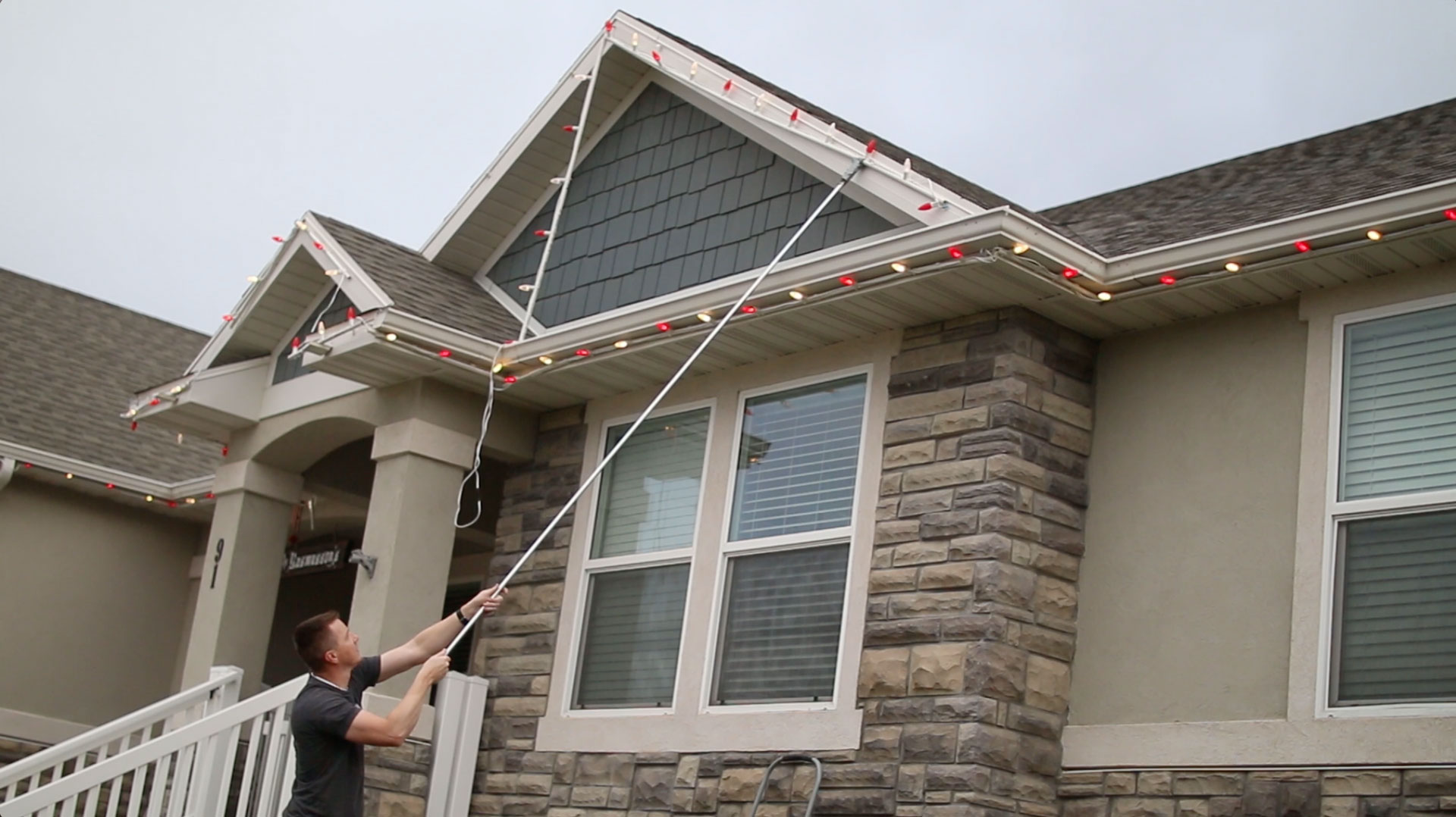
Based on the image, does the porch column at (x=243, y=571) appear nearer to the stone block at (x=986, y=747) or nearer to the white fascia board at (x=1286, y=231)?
the stone block at (x=986, y=747)

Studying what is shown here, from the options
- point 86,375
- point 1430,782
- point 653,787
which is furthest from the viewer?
point 86,375

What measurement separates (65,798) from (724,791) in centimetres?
310

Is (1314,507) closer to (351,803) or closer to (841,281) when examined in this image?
(841,281)

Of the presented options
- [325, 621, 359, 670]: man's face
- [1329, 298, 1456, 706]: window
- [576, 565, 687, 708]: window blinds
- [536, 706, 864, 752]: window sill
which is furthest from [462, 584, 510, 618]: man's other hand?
[1329, 298, 1456, 706]: window

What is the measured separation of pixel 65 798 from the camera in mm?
8016

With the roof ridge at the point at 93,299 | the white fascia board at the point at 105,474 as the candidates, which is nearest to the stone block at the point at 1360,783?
the white fascia board at the point at 105,474

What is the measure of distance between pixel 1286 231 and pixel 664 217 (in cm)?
387

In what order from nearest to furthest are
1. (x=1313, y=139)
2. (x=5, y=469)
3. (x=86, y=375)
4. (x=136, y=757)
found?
(x=136, y=757) → (x=1313, y=139) → (x=5, y=469) → (x=86, y=375)

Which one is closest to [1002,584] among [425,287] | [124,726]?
[425,287]

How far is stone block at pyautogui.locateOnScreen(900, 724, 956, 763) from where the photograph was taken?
693cm

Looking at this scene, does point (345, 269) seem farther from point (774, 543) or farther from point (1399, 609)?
point (1399, 609)

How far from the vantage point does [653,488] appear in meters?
9.07

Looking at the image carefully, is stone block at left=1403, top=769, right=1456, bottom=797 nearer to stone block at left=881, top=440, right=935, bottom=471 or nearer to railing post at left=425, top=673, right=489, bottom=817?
stone block at left=881, top=440, right=935, bottom=471

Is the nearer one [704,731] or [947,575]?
[947,575]
